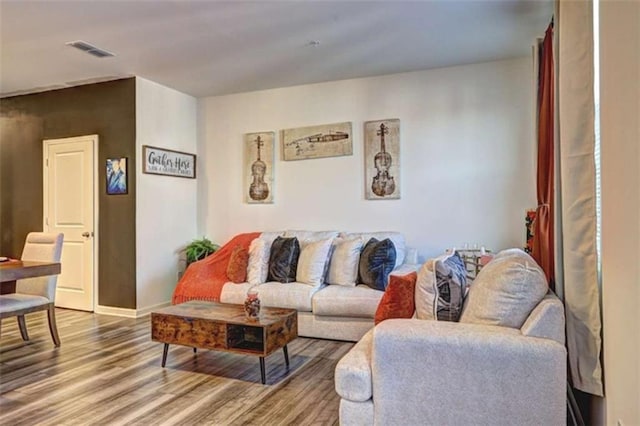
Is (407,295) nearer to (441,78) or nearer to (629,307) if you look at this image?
(629,307)

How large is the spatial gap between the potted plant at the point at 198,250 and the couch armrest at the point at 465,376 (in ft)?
12.8

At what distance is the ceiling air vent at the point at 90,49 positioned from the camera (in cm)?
385

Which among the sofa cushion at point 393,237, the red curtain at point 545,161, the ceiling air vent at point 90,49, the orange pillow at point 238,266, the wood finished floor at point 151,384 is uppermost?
the ceiling air vent at point 90,49

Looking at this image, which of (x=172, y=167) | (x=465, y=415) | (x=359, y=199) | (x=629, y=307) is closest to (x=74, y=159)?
(x=172, y=167)

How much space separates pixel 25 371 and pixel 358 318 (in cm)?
259

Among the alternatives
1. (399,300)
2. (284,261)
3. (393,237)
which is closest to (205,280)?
(284,261)

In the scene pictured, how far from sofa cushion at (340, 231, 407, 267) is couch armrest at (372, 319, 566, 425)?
2.34 meters

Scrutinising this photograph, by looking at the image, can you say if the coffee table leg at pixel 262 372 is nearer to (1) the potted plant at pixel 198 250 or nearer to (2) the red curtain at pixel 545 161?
(2) the red curtain at pixel 545 161

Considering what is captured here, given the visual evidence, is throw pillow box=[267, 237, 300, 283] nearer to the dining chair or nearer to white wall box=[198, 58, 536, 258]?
white wall box=[198, 58, 536, 258]

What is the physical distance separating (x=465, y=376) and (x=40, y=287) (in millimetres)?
3654

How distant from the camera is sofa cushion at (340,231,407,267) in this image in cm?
430

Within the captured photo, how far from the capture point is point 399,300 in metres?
2.40

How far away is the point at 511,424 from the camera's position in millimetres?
1763

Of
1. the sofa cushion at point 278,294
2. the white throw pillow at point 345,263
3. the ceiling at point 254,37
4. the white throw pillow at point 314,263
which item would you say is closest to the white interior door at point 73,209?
the ceiling at point 254,37
